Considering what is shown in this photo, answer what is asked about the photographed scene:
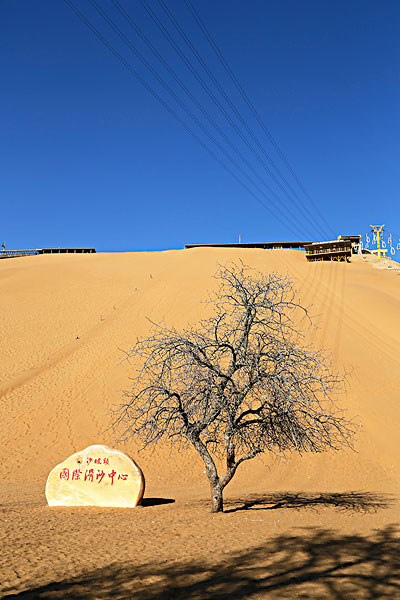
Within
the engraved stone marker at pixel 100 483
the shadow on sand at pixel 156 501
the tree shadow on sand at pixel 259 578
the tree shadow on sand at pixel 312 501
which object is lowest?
the tree shadow on sand at pixel 259 578

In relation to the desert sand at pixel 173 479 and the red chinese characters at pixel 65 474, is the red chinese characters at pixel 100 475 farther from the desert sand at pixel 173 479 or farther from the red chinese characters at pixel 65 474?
the red chinese characters at pixel 65 474

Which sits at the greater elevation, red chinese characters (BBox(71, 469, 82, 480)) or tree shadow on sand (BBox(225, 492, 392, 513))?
red chinese characters (BBox(71, 469, 82, 480))

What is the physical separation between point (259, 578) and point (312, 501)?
6.13 m

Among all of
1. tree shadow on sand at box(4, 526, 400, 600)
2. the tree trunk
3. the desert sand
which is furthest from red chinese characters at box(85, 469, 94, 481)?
tree shadow on sand at box(4, 526, 400, 600)

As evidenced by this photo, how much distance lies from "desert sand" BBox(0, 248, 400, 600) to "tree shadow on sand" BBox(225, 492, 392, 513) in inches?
1.9

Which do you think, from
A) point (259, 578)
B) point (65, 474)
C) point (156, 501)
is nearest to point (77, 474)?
point (65, 474)

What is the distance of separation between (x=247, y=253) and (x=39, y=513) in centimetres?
4427

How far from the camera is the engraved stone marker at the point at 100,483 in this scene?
1079cm

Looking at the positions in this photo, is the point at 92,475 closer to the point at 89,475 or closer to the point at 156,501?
the point at 89,475

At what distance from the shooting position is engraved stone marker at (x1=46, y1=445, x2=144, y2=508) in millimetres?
10789

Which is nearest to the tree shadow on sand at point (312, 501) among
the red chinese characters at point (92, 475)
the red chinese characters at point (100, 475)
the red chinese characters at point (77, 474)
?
the red chinese characters at point (92, 475)

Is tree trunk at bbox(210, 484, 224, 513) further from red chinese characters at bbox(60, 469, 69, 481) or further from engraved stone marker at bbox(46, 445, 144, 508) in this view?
red chinese characters at bbox(60, 469, 69, 481)

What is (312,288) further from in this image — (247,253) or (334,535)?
(334,535)

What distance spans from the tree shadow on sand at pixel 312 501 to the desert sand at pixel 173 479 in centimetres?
5
